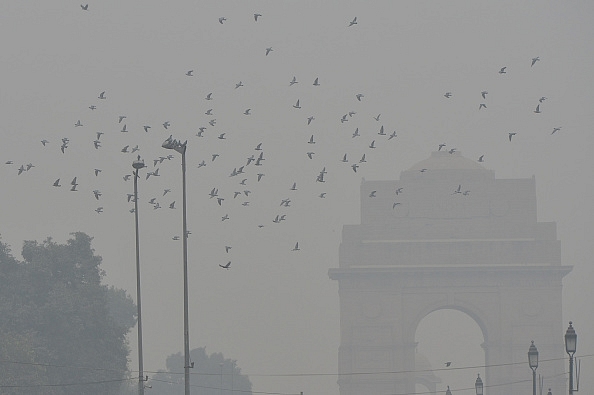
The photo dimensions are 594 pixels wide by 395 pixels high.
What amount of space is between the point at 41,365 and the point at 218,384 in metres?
83.0

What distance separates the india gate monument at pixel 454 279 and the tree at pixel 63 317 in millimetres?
66861

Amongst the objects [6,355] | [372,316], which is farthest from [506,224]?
[6,355]

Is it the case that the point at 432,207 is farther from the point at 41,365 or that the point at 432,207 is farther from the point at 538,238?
the point at 41,365

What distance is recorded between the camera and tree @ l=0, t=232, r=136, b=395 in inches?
3735

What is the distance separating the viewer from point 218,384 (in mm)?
174250

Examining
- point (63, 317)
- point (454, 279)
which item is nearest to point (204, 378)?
point (454, 279)

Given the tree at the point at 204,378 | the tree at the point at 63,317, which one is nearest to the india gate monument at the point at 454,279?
the tree at the point at 204,378

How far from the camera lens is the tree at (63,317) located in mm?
94875

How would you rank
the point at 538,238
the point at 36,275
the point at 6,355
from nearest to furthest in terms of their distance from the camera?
the point at 6,355 < the point at 36,275 < the point at 538,238

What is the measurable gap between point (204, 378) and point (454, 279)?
23.8 metres

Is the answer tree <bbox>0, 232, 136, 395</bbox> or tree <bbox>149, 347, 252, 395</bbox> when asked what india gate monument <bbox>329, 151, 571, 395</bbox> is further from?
tree <bbox>0, 232, 136, 395</bbox>

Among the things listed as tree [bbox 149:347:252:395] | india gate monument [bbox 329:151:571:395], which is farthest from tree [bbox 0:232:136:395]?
india gate monument [bbox 329:151:571:395]

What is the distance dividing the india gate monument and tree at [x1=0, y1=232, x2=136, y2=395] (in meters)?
66.9

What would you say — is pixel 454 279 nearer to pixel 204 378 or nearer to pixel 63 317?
pixel 204 378
